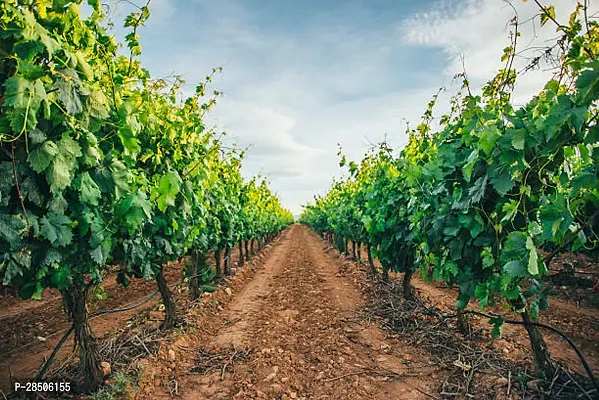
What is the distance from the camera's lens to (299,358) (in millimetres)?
4930

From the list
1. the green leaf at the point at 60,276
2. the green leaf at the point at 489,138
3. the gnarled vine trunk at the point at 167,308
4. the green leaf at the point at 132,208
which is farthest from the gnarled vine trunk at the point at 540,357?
the gnarled vine trunk at the point at 167,308

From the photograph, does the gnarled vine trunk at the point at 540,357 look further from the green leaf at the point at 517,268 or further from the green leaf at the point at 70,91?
the green leaf at the point at 70,91

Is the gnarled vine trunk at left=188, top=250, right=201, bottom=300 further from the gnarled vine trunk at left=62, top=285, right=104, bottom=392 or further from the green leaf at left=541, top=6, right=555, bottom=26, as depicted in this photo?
the green leaf at left=541, top=6, right=555, bottom=26

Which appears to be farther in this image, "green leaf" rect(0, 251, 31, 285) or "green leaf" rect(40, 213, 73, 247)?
"green leaf" rect(40, 213, 73, 247)

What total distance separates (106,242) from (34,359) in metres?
3.99

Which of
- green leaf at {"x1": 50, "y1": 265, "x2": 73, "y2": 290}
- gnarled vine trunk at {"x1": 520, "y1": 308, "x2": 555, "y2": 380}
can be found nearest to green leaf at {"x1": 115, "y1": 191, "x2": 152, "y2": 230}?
green leaf at {"x1": 50, "y1": 265, "x2": 73, "y2": 290}

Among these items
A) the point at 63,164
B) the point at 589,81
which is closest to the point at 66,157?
the point at 63,164

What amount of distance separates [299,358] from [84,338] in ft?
8.72

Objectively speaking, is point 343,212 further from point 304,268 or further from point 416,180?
point 416,180

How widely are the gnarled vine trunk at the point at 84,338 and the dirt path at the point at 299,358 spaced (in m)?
0.70

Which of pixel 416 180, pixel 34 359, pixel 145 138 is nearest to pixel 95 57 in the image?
pixel 145 138

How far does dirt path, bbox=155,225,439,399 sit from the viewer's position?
4.06 meters

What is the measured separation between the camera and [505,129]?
3229mm

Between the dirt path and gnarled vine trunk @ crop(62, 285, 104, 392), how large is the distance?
0.70 metres
